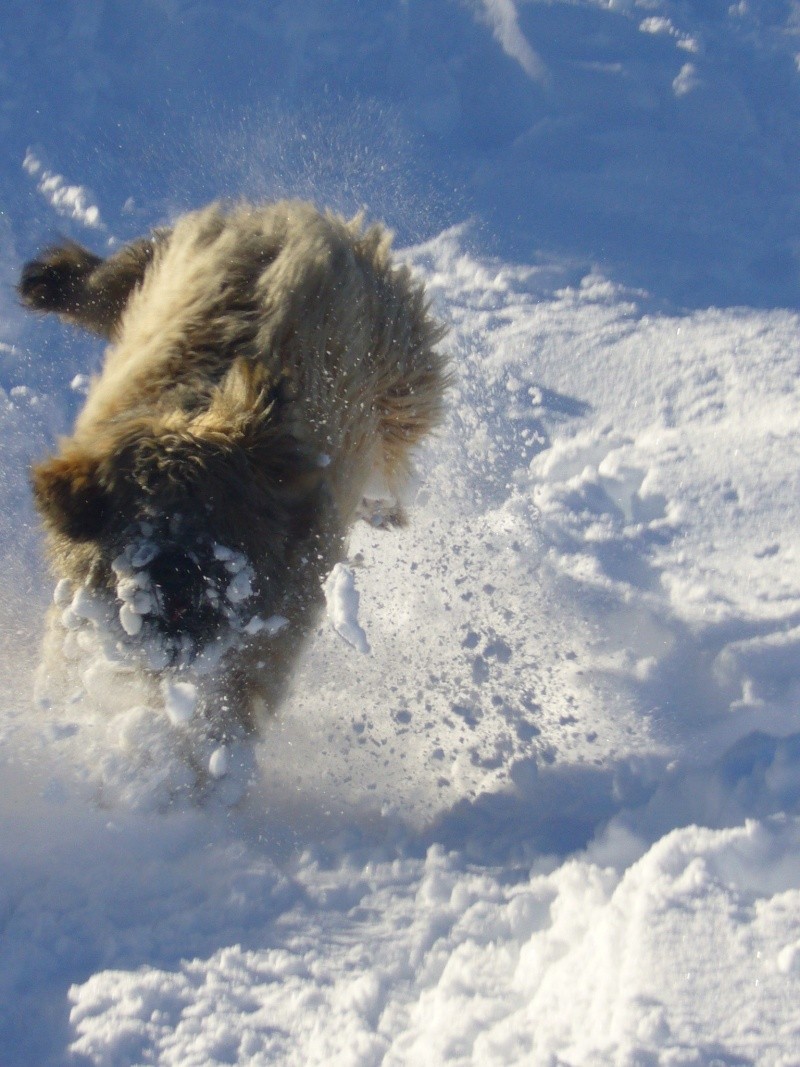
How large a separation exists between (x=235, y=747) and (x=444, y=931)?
1.01m

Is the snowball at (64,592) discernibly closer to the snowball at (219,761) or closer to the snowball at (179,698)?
the snowball at (179,698)

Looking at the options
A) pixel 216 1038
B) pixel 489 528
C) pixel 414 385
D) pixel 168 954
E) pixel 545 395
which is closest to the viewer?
pixel 216 1038

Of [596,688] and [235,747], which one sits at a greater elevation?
[596,688]

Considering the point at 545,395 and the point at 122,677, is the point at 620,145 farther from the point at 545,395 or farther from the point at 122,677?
the point at 122,677

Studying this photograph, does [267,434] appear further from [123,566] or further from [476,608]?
[476,608]

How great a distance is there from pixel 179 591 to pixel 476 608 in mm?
1954

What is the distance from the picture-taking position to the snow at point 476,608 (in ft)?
8.66

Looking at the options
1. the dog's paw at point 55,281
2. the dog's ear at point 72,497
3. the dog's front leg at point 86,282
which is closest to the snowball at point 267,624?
the dog's ear at point 72,497

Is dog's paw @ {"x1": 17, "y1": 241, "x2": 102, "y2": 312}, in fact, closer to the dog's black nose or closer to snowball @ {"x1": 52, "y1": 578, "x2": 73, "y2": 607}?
snowball @ {"x1": 52, "y1": 578, "x2": 73, "y2": 607}

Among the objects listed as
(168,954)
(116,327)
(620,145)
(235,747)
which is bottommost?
(168,954)

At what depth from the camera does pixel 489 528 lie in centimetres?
418

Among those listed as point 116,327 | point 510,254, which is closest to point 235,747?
point 116,327

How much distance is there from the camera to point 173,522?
2.27m

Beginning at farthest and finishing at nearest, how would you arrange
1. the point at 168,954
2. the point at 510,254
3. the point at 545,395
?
the point at 510,254 < the point at 545,395 < the point at 168,954
